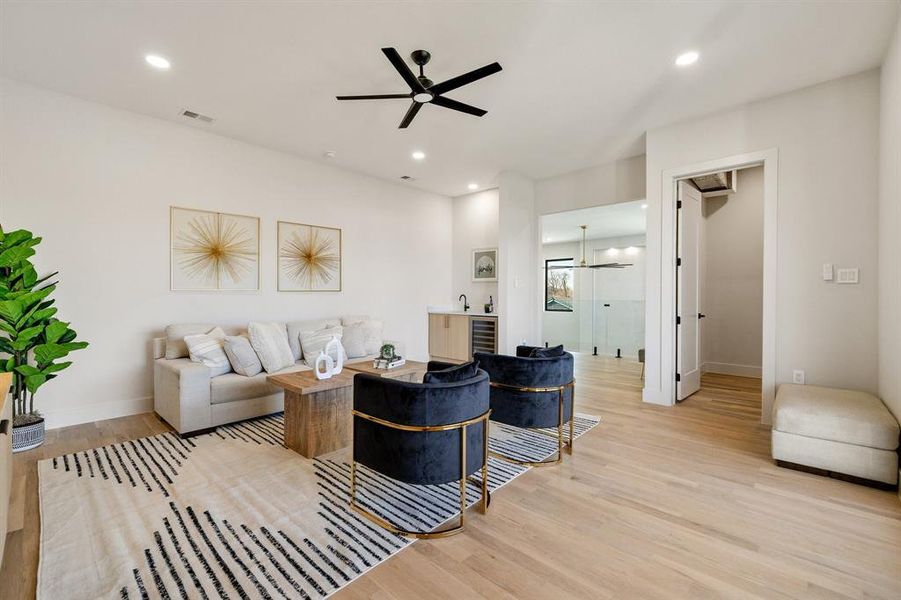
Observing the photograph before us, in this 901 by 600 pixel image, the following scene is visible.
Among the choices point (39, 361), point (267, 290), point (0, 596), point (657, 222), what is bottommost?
point (0, 596)

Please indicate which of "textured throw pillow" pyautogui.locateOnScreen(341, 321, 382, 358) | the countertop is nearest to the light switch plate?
the countertop

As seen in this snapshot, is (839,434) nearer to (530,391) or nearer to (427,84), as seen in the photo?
(530,391)

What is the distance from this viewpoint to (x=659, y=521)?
2.13m

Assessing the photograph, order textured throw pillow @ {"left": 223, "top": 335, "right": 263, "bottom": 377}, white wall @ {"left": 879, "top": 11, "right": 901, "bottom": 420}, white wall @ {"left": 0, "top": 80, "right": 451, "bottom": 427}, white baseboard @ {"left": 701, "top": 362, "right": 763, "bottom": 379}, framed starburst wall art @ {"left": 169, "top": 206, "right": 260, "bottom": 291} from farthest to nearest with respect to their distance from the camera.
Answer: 1. white baseboard @ {"left": 701, "top": 362, "right": 763, "bottom": 379}
2. framed starburst wall art @ {"left": 169, "top": 206, "right": 260, "bottom": 291}
3. textured throw pillow @ {"left": 223, "top": 335, "right": 263, "bottom": 377}
4. white wall @ {"left": 0, "top": 80, "right": 451, "bottom": 427}
5. white wall @ {"left": 879, "top": 11, "right": 901, "bottom": 420}

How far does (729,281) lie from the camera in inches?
233

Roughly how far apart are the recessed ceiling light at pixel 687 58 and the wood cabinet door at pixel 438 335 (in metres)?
4.63

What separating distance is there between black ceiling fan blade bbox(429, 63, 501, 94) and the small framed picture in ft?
13.1

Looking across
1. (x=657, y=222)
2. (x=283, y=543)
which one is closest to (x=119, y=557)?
(x=283, y=543)

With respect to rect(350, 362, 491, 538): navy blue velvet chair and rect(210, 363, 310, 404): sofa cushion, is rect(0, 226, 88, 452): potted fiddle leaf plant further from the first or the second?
rect(350, 362, 491, 538): navy blue velvet chair

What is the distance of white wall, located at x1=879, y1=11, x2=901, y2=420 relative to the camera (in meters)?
2.56

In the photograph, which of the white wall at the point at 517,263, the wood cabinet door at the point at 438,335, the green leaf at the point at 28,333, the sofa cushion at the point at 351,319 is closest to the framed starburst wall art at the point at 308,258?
the sofa cushion at the point at 351,319

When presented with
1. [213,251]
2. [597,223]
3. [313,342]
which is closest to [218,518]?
[313,342]

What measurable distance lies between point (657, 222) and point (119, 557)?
4908mm

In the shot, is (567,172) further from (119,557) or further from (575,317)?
(119,557)
